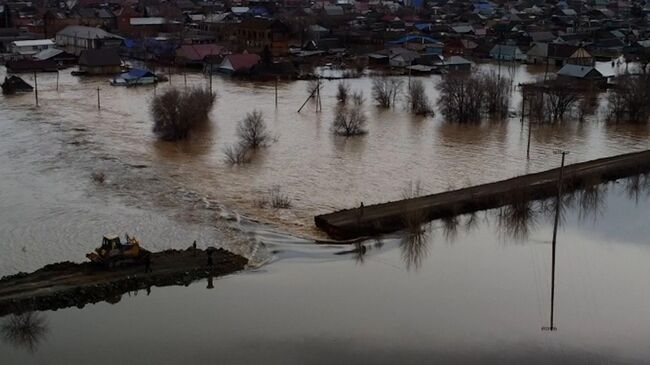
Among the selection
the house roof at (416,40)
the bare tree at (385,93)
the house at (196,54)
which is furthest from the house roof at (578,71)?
the house at (196,54)

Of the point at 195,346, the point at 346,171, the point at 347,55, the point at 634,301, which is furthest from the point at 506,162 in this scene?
the point at 347,55

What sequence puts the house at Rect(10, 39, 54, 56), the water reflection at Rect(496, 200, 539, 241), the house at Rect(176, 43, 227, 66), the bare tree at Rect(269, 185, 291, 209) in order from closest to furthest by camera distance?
the water reflection at Rect(496, 200, 539, 241) → the bare tree at Rect(269, 185, 291, 209) → the house at Rect(176, 43, 227, 66) → the house at Rect(10, 39, 54, 56)

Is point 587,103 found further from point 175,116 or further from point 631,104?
point 175,116

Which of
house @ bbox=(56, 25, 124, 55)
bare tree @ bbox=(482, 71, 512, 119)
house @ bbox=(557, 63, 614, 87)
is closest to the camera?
bare tree @ bbox=(482, 71, 512, 119)

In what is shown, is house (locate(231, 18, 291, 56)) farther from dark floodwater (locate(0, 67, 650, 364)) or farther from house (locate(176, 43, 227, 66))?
dark floodwater (locate(0, 67, 650, 364))

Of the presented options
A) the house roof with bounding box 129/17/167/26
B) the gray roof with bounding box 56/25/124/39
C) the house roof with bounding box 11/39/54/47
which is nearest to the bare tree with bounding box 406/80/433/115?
the gray roof with bounding box 56/25/124/39

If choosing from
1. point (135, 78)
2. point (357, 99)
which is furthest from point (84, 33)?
point (357, 99)
